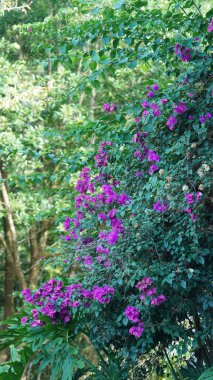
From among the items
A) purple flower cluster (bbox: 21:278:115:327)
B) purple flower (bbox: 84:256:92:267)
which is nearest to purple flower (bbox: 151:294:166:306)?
purple flower cluster (bbox: 21:278:115:327)

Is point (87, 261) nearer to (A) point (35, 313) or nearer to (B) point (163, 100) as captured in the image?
(A) point (35, 313)

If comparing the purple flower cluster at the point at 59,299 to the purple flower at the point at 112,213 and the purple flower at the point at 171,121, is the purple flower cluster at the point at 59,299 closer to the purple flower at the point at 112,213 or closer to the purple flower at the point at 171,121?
the purple flower at the point at 112,213

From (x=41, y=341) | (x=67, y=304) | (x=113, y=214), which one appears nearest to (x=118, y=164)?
(x=113, y=214)

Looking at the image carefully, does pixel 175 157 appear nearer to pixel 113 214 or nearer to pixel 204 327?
pixel 113 214

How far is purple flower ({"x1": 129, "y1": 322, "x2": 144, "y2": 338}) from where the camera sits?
11.7 feet

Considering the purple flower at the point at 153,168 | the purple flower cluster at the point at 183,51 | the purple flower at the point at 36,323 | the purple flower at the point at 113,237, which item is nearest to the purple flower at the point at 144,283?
the purple flower at the point at 113,237

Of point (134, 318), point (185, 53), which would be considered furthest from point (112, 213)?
point (185, 53)

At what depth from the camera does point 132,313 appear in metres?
3.57

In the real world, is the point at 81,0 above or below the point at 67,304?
above

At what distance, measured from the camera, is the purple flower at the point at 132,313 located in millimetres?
3561

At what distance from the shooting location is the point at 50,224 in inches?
378

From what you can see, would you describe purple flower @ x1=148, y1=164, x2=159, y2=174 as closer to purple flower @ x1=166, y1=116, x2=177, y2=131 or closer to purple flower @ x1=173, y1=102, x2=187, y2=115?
purple flower @ x1=166, y1=116, x2=177, y2=131

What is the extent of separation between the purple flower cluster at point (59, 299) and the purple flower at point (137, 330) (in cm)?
23

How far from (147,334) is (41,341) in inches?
29.6
